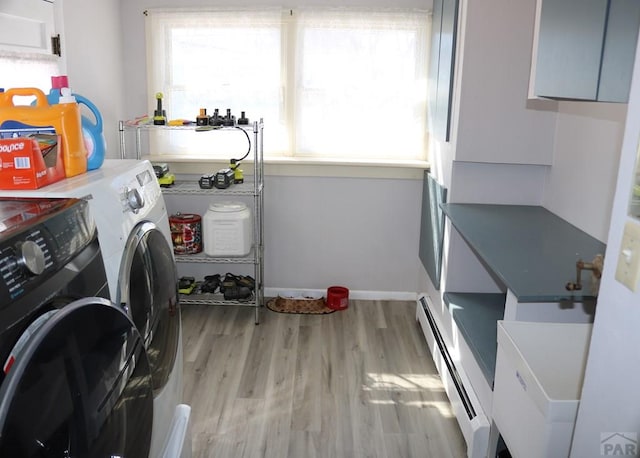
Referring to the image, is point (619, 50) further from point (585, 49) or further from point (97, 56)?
point (97, 56)

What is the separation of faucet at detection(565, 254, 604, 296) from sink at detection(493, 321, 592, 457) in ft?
0.38

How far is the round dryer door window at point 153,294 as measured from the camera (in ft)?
4.61

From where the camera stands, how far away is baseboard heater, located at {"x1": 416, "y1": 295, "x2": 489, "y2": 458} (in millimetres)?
2033

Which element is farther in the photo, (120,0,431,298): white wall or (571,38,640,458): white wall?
(120,0,431,298): white wall

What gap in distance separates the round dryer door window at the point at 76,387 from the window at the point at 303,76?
2533mm

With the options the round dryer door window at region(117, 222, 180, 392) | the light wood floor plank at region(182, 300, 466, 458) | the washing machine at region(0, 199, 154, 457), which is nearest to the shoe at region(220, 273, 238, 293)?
the light wood floor plank at region(182, 300, 466, 458)

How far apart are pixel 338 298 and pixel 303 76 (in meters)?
1.42

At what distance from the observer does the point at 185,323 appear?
3.43 m

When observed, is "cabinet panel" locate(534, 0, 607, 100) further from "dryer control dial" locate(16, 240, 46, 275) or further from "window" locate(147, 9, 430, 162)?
"window" locate(147, 9, 430, 162)

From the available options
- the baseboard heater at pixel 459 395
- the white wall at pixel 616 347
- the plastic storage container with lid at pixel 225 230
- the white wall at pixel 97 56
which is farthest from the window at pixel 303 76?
the white wall at pixel 616 347

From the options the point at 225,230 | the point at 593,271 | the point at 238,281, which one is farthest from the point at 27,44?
the point at 593,271

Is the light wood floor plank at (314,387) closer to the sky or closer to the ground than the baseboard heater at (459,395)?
closer to the ground

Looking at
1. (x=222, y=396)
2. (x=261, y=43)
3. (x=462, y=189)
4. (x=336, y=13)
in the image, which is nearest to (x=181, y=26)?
(x=261, y=43)

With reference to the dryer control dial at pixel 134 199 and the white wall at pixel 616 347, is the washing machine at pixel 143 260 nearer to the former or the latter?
the dryer control dial at pixel 134 199
